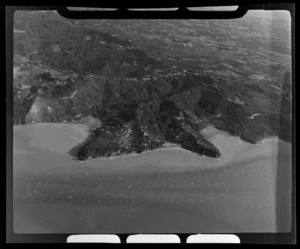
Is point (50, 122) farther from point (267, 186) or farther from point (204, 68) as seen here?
point (267, 186)

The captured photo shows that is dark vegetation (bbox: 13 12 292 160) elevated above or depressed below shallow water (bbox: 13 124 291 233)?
above

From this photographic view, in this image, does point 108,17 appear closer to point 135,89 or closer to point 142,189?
point 135,89

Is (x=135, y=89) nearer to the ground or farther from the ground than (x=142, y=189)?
farther from the ground

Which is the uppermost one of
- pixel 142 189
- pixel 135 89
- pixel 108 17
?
pixel 108 17

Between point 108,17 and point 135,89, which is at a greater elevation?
point 108,17

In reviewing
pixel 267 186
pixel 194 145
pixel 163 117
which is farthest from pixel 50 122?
pixel 267 186

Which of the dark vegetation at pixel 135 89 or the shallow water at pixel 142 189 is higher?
the dark vegetation at pixel 135 89

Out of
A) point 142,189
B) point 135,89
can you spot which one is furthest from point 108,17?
point 142,189

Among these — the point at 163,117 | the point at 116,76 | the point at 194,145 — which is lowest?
the point at 194,145
